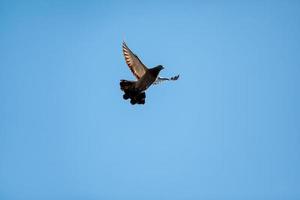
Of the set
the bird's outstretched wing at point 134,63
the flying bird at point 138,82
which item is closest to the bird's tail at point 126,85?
the flying bird at point 138,82

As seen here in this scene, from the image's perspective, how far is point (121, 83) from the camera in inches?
937

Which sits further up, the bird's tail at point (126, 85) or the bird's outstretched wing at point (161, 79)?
the bird's outstretched wing at point (161, 79)

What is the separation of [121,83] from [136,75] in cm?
103

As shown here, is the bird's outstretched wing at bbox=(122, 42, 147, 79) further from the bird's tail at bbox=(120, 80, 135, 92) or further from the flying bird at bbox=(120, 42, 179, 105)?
the bird's tail at bbox=(120, 80, 135, 92)

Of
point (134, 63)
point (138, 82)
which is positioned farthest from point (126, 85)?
point (134, 63)

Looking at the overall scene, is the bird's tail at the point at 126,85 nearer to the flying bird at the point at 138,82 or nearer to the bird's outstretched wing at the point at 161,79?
the flying bird at the point at 138,82

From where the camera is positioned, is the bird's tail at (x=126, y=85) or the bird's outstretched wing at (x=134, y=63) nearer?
the bird's outstretched wing at (x=134, y=63)

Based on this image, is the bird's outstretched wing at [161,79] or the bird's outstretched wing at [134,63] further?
the bird's outstretched wing at [161,79]

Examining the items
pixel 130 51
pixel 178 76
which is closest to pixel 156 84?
pixel 178 76

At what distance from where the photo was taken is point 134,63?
2411cm

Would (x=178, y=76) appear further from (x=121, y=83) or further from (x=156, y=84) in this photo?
(x=121, y=83)

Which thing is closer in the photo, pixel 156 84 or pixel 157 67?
pixel 157 67

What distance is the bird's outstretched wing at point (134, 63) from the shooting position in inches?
926

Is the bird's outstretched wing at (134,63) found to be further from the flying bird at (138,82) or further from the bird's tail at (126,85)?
the bird's tail at (126,85)
